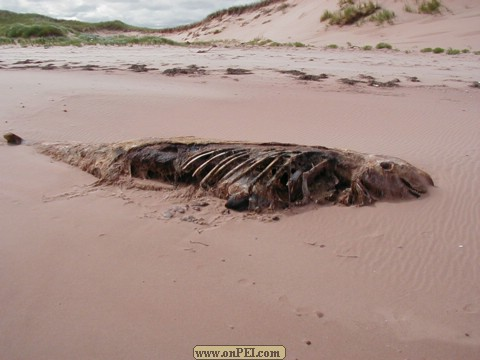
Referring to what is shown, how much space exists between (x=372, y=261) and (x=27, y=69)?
11187mm

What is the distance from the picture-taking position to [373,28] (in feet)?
58.2

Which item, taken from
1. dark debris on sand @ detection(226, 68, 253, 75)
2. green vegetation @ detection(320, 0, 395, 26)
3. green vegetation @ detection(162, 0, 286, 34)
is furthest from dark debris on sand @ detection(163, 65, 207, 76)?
green vegetation @ detection(162, 0, 286, 34)

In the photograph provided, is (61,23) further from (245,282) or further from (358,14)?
(245,282)

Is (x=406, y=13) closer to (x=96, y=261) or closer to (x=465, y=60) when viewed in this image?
(x=465, y=60)

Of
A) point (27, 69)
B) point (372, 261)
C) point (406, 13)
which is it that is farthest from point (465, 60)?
point (27, 69)

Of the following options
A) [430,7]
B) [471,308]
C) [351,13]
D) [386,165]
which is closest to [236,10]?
[351,13]

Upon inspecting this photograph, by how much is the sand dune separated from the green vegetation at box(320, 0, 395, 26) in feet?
1.03

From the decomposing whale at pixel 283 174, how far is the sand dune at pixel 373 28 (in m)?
11.7

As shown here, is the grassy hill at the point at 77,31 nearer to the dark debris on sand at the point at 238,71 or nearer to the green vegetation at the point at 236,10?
the green vegetation at the point at 236,10

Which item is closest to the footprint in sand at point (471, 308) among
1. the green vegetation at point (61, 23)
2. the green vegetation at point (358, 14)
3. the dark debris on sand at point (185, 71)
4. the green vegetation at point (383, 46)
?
the dark debris on sand at point (185, 71)

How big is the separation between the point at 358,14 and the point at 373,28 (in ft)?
5.69

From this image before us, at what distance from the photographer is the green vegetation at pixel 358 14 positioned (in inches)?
710

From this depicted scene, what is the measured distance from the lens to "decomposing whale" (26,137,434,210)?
12.2ft

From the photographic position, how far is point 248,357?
2.34m
